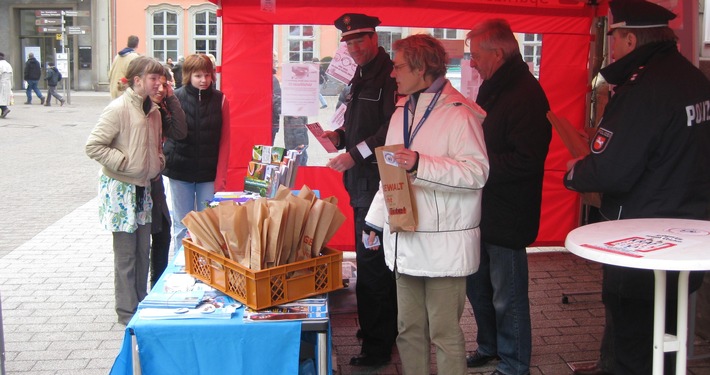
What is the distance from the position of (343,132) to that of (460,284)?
4.84 ft

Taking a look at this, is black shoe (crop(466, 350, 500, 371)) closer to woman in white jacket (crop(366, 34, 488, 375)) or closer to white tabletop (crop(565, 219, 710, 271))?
woman in white jacket (crop(366, 34, 488, 375))

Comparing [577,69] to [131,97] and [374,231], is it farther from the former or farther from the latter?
[131,97]

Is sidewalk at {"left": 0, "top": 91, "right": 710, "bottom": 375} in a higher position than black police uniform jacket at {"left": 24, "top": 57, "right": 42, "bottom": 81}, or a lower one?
lower

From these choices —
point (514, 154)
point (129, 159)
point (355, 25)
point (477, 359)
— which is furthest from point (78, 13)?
point (514, 154)

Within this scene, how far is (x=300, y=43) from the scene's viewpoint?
5566 millimetres

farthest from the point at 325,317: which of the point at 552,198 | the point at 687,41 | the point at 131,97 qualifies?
the point at 552,198

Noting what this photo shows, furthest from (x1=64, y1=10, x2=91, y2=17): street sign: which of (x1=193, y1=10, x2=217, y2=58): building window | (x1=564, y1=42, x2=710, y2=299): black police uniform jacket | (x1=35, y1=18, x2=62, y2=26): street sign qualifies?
(x1=564, y1=42, x2=710, y2=299): black police uniform jacket

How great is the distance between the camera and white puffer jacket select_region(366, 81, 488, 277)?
2.97 metres

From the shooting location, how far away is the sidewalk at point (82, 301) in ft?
13.5

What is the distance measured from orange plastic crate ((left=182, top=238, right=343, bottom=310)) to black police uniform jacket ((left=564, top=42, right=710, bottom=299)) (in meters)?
1.14

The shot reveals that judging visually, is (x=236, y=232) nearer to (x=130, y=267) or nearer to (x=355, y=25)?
(x=355, y=25)

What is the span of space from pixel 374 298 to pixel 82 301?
2.35 meters

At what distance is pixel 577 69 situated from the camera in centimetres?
588

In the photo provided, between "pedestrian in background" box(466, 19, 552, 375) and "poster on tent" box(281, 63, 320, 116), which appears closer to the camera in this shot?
"pedestrian in background" box(466, 19, 552, 375)
